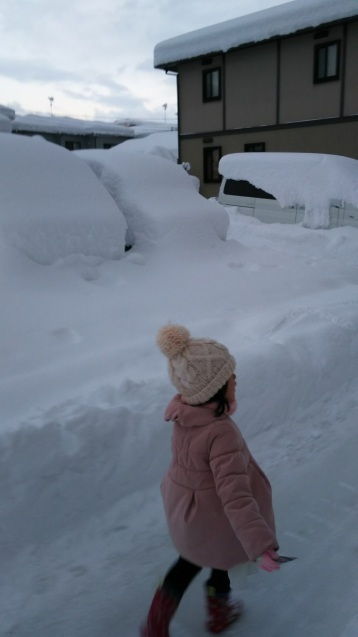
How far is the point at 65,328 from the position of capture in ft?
13.8


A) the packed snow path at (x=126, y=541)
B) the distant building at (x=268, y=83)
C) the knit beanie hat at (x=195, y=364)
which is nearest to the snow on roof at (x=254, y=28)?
the distant building at (x=268, y=83)

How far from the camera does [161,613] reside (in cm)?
192

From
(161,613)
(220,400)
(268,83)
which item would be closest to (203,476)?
(220,400)

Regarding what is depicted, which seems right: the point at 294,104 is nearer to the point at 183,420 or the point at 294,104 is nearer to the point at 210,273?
the point at 210,273

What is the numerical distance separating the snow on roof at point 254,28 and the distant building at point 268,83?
0.03 metres

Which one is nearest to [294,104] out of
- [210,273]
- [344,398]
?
[210,273]

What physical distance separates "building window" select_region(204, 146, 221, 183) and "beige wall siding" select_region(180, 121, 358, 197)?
16 cm

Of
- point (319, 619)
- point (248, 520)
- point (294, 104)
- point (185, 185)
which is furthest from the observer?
point (294, 104)

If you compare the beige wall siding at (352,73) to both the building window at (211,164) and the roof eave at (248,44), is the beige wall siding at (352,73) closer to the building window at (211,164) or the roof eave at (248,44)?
the roof eave at (248,44)

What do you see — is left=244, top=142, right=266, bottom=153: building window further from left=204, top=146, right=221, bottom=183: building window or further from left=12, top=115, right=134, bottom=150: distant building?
left=12, top=115, right=134, bottom=150: distant building

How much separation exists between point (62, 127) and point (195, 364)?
1337 inches

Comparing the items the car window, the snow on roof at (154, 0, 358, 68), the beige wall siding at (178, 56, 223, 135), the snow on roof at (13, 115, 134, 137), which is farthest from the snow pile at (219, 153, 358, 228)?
the snow on roof at (13, 115, 134, 137)

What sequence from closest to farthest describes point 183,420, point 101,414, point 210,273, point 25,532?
point 183,420 → point 25,532 → point 101,414 → point 210,273

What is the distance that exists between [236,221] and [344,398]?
727 centimetres
